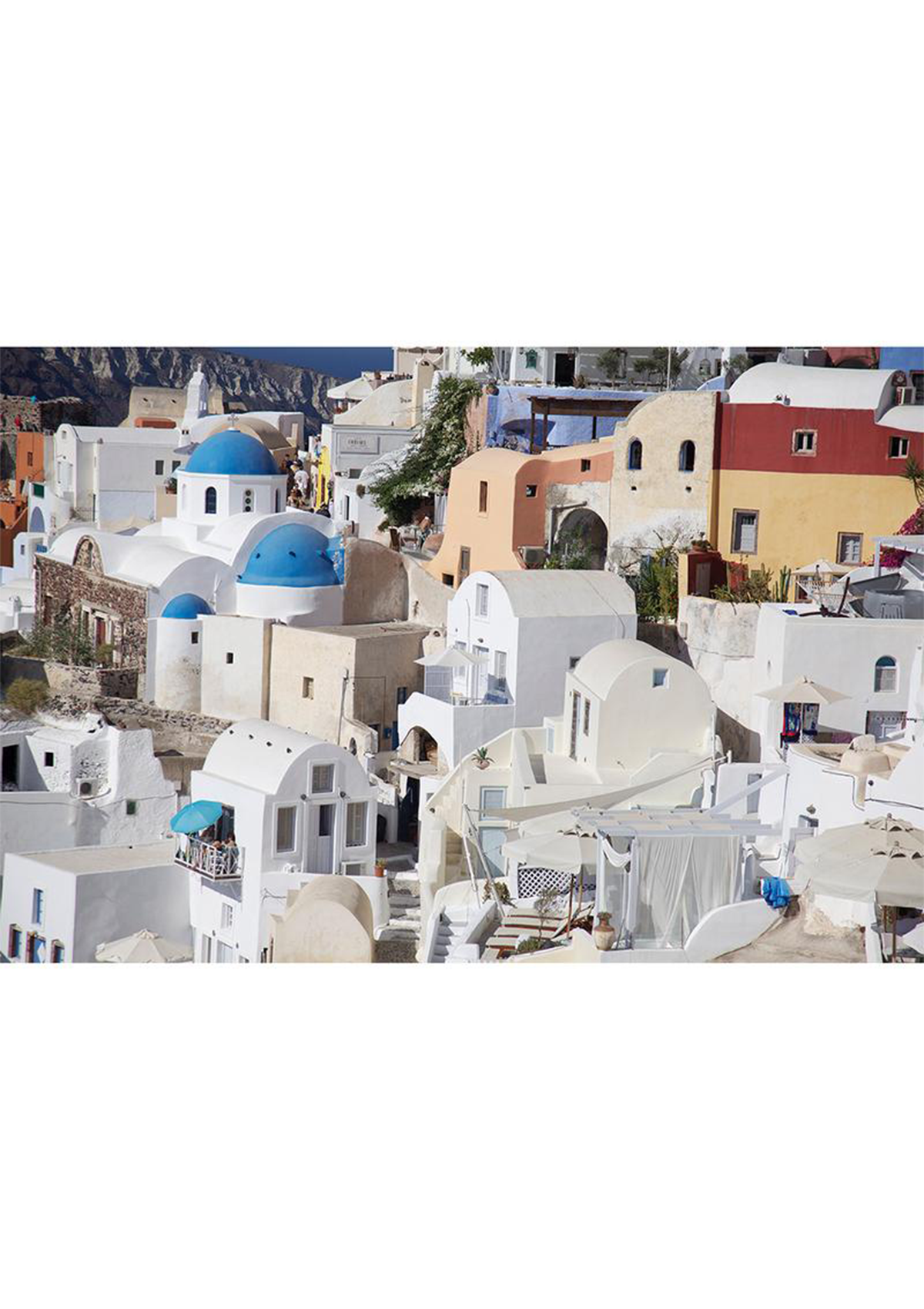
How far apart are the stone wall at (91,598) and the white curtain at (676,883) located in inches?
126

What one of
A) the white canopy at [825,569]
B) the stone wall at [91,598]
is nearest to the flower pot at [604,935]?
the white canopy at [825,569]

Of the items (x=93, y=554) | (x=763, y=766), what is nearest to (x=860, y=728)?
(x=763, y=766)

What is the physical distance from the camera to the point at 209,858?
29.2 feet

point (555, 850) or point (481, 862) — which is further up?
point (555, 850)

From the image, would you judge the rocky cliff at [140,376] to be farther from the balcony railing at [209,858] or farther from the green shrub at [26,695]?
the balcony railing at [209,858]

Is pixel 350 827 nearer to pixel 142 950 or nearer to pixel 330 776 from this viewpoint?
pixel 330 776

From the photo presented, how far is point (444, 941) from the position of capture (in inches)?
341

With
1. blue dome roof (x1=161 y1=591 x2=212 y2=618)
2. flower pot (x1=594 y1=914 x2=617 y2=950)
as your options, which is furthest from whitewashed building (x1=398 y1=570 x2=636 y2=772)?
flower pot (x1=594 y1=914 x2=617 y2=950)

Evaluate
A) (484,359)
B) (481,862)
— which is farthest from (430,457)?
(481,862)

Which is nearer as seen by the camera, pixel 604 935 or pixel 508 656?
pixel 604 935

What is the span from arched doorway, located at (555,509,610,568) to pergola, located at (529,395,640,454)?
0.65m

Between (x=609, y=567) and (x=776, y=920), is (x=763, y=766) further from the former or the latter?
(x=609, y=567)

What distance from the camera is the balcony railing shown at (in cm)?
887

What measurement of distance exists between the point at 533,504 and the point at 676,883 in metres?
2.46
